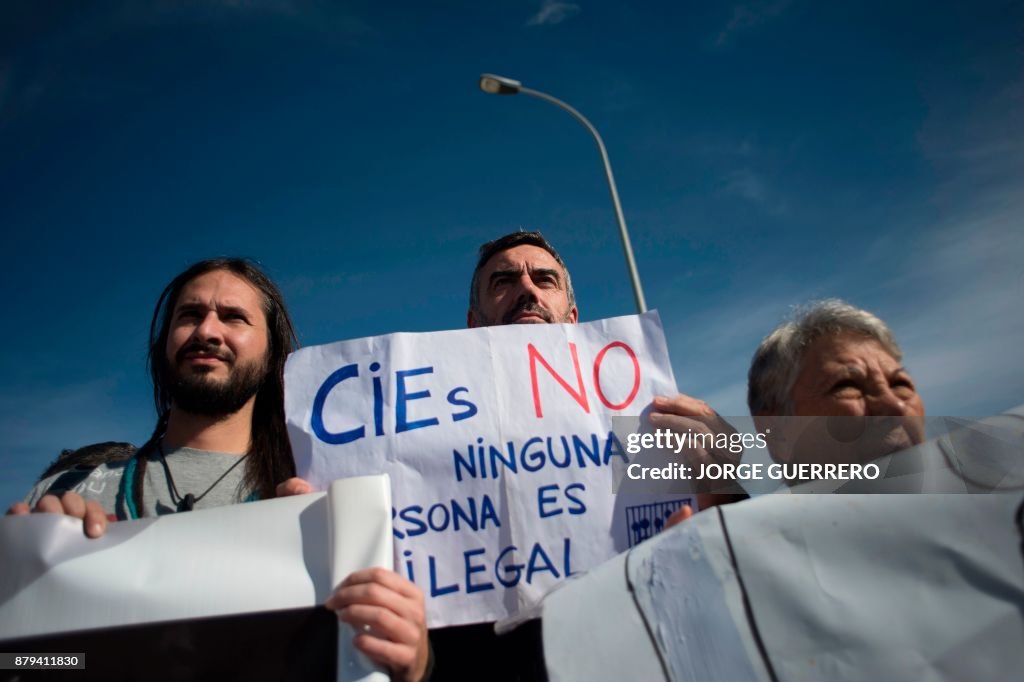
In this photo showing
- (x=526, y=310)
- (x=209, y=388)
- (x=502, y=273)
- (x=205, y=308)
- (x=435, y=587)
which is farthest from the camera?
(x=502, y=273)

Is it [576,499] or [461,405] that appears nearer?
[576,499]

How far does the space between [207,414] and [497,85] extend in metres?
4.71

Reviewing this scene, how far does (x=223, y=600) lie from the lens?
1284 mm

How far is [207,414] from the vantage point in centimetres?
193

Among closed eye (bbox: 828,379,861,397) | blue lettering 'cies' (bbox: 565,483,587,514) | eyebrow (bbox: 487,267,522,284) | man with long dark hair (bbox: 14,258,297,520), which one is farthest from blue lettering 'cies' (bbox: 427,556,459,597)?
eyebrow (bbox: 487,267,522,284)

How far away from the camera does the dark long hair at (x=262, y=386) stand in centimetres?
186

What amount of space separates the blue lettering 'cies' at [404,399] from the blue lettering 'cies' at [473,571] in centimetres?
37

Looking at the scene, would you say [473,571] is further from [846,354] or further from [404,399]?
[846,354]

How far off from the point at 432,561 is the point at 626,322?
0.93m

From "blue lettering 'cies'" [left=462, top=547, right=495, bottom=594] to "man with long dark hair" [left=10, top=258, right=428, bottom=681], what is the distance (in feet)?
1.64

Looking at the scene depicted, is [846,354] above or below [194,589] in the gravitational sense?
above

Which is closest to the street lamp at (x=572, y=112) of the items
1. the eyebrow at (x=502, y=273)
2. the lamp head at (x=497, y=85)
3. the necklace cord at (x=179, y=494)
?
the lamp head at (x=497, y=85)

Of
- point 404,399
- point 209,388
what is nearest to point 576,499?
point 404,399

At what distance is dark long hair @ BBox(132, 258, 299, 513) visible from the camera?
1.86 meters
